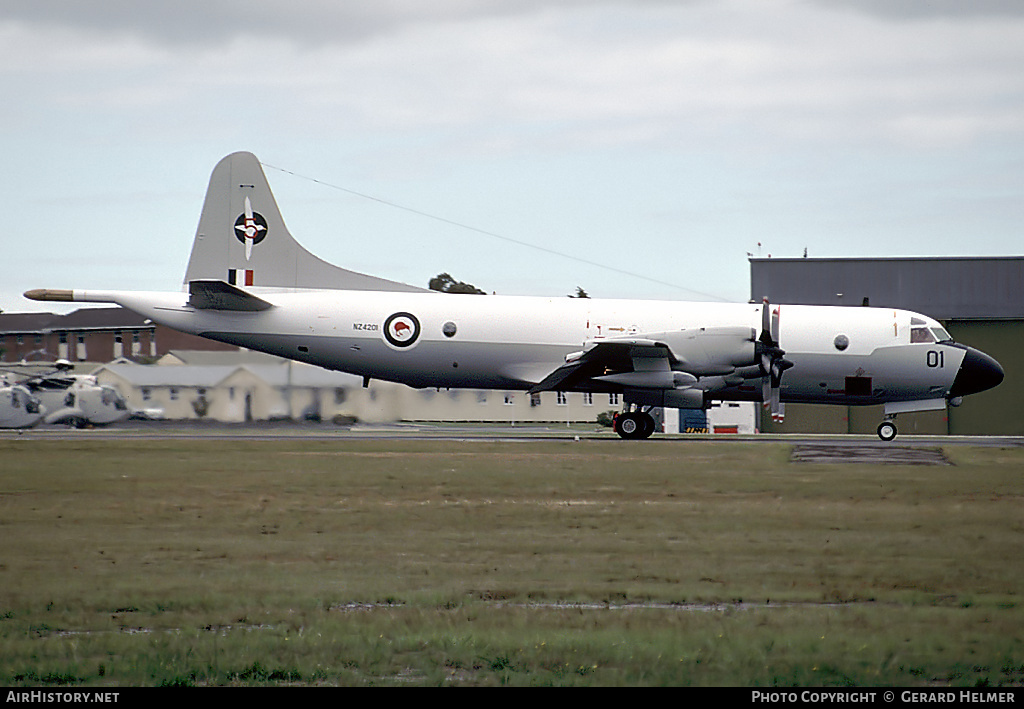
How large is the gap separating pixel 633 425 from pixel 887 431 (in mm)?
8604

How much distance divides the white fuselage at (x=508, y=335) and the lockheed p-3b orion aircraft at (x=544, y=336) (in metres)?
0.04

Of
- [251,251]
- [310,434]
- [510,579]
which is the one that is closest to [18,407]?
[251,251]

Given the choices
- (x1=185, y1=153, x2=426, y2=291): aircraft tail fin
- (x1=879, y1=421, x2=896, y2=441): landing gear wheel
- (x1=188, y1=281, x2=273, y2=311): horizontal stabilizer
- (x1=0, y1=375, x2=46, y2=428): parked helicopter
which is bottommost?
(x1=879, y1=421, x2=896, y2=441): landing gear wheel

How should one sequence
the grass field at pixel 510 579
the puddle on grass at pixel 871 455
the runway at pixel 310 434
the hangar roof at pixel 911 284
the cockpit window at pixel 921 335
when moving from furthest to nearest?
1. the hangar roof at pixel 911 284
2. the cockpit window at pixel 921 335
3. the runway at pixel 310 434
4. the puddle on grass at pixel 871 455
5. the grass field at pixel 510 579

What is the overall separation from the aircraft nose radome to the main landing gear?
9903 mm

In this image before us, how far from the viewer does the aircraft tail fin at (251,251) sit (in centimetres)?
3372

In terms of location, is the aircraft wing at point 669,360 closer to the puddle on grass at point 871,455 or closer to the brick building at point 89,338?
the puddle on grass at point 871,455

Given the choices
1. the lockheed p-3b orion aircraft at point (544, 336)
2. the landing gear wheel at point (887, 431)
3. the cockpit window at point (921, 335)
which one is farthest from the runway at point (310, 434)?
the cockpit window at point (921, 335)

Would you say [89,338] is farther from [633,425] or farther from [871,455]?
[871,455]

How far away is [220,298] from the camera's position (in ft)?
103

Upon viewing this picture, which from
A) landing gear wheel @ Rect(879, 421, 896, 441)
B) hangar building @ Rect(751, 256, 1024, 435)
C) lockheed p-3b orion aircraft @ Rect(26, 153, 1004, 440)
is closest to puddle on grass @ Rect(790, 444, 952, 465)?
lockheed p-3b orion aircraft @ Rect(26, 153, 1004, 440)

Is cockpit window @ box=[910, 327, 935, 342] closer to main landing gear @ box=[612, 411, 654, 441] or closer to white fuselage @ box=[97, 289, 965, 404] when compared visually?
white fuselage @ box=[97, 289, 965, 404]

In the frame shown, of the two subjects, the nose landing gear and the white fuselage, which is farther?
the nose landing gear

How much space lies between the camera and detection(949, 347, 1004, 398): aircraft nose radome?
33562 mm
